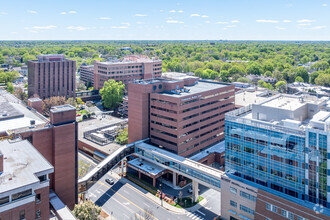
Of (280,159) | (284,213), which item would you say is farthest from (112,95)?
(284,213)

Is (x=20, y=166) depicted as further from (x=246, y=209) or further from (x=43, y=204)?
(x=246, y=209)

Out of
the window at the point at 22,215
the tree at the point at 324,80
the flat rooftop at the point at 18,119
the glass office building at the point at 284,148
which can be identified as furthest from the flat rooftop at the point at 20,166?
the tree at the point at 324,80

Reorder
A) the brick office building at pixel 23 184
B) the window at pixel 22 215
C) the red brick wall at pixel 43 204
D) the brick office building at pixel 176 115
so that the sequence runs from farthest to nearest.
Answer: the brick office building at pixel 176 115
the red brick wall at pixel 43 204
the window at pixel 22 215
the brick office building at pixel 23 184

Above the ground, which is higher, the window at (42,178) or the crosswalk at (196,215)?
the window at (42,178)

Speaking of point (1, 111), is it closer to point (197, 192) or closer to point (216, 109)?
point (197, 192)

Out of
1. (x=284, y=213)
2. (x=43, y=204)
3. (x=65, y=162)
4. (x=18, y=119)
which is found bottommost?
(x=284, y=213)

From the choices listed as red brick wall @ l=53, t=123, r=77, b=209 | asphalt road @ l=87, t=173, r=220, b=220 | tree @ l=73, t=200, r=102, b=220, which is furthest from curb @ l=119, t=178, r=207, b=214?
tree @ l=73, t=200, r=102, b=220

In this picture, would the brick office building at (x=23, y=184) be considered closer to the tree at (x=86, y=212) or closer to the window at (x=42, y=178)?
the window at (x=42, y=178)
